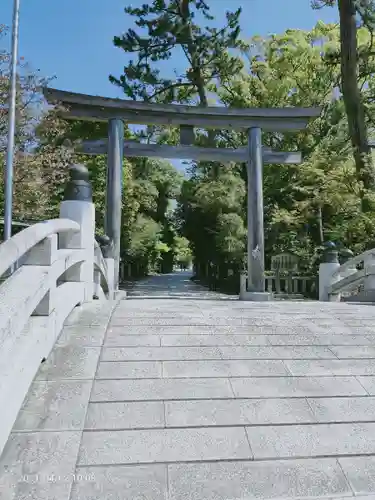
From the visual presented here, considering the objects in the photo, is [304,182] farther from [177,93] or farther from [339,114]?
[177,93]

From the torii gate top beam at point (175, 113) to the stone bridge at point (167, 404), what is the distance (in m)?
7.13

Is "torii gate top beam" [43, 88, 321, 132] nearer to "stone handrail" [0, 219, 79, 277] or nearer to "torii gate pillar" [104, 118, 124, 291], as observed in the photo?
"torii gate pillar" [104, 118, 124, 291]

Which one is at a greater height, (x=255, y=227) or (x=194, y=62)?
(x=194, y=62)

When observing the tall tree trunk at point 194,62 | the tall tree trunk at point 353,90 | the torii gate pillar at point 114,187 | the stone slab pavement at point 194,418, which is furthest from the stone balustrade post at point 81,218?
the tall tree trunk at point 194,62

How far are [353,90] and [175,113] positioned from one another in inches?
253

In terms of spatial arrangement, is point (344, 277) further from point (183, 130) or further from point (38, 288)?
point (38, 288)

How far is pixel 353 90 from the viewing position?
A: 13.2 meters

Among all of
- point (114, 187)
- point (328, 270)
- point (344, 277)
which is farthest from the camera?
point (114, 187)

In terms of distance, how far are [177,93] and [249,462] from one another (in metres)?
18.4

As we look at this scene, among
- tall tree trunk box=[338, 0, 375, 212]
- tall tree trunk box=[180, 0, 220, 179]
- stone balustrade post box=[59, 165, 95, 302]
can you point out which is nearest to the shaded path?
tall tree trunk box=[180, 0, 220, 179]

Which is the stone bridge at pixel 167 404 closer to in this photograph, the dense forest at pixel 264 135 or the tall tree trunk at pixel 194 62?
the dense forest at pixel 264 135

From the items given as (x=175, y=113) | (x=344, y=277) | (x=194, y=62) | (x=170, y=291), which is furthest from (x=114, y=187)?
(x=194, y=62)

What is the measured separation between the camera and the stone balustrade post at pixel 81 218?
4602 mm

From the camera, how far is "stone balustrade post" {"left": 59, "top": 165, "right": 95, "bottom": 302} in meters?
4.60
